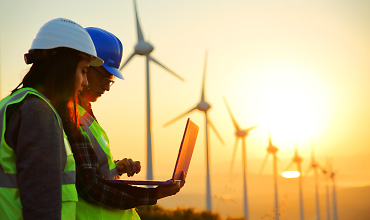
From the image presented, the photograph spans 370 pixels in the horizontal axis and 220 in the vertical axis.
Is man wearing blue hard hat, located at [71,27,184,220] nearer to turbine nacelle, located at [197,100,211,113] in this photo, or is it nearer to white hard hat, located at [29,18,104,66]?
white hard hat, located at [29,18,104,66]

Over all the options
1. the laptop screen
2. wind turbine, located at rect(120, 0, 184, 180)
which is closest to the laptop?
the laptop screen

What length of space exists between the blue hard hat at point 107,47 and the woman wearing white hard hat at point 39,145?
1534 mm

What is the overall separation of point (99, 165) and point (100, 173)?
0.39 ft

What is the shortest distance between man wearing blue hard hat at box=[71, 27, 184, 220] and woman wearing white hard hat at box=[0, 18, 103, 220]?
73 centimetres

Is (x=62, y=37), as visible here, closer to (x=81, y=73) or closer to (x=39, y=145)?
(x=81, y=73)

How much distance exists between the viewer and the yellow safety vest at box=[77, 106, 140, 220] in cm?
425

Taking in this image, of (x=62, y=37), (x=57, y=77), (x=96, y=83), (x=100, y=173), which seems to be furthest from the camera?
(x=96, y=83)

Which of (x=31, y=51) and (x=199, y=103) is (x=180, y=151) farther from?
(x=199, y=103)

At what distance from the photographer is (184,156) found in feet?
14.2

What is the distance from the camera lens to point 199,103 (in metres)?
49.5

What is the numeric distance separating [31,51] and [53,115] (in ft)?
1.90

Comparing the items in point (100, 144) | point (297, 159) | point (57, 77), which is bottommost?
point (100, 144)

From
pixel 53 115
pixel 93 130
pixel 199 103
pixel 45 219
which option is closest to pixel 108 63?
pixel 93 130

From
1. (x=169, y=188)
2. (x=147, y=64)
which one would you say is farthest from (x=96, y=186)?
(x=147, y=64)
